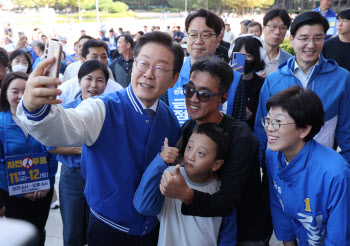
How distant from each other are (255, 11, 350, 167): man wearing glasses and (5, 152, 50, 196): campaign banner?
74.5 inches

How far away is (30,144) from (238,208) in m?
1.65

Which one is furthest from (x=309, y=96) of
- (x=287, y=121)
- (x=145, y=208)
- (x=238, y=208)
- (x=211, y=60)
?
(x=145, y=208)

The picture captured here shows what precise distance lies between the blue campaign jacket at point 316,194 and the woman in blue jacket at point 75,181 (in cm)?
144

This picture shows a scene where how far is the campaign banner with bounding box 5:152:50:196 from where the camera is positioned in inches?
90.7

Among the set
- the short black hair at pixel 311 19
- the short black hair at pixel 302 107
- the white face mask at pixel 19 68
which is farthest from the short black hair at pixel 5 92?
the short black hair at pixel 311 19

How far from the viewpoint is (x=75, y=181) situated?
7.59 feet

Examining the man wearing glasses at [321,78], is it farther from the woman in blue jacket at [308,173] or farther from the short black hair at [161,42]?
the short black hair at [161,42]

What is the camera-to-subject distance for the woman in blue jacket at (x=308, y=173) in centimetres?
155

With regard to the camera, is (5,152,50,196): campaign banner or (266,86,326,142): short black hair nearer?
(266,86,326,142): short black hair

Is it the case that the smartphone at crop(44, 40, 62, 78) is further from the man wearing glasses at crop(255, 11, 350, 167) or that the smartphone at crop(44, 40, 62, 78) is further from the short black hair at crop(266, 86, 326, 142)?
the man wearing glasses at crop(255, 11, 350, 167)

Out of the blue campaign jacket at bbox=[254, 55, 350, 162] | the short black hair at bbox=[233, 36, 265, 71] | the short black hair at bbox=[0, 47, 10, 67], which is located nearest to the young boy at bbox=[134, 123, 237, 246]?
the blue campaign jacket at bbox=[254, 55, 350, 162]

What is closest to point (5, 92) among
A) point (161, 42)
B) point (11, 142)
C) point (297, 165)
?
point (11, 142)

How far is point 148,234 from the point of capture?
162 cm

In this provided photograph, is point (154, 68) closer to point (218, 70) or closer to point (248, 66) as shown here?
point (218, 70)
